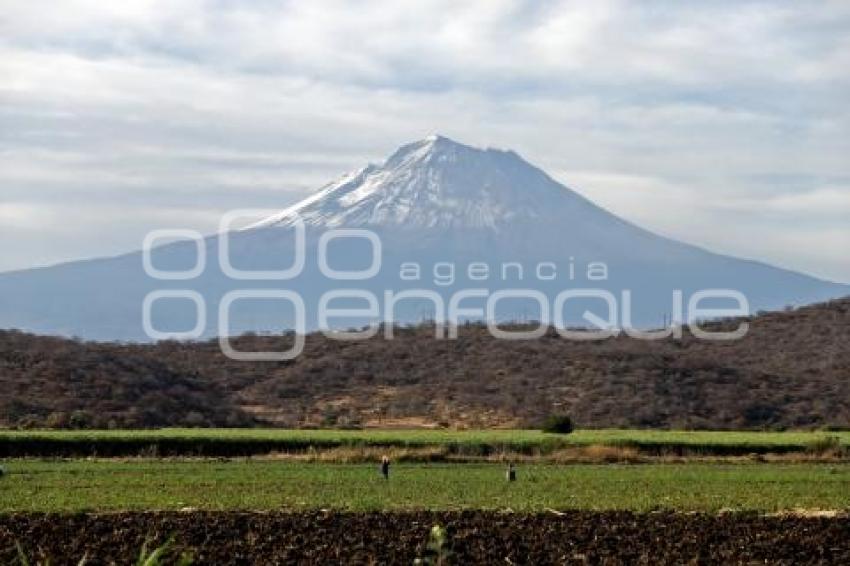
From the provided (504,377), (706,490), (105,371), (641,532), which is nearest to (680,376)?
(504,377)

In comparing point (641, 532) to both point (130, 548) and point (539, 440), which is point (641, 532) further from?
point (539, 440)

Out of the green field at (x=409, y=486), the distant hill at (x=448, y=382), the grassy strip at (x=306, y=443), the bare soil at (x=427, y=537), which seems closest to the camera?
the bare soil at (x=427, y=537)

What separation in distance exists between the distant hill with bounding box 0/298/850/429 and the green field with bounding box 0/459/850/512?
25.0 meters

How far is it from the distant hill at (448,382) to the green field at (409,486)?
81.9 ft

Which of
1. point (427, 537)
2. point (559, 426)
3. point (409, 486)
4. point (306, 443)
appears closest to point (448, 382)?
point (559, 426)

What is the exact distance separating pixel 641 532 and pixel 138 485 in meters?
15.3

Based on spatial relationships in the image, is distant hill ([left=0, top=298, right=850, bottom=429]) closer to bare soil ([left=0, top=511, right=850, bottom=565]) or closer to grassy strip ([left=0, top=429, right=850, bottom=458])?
grassy strip ([left=0, top=429, right=850, bottom=458])

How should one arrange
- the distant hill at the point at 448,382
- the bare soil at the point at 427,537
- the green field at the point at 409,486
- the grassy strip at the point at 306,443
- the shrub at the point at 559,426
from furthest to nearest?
the distant hill at the point at 448,382 → the shrub at the point at 559,426 → the grassy strip at the point at 306,443 → the green field at the point at 409,486 → the bare soil at the point at 427,537

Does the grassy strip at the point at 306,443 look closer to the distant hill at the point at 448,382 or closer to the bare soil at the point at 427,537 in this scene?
the distant hill at the point at 448,382

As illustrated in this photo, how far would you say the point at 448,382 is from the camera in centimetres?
10181

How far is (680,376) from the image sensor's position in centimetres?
9681

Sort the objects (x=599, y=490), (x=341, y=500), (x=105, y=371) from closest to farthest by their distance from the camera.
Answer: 1. (x=341, y=500)
2. (x=599, y=490)
3. (x=105, y=371)

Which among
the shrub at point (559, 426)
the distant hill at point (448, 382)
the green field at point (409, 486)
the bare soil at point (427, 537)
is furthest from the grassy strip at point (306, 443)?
the bare soil at point (427, 537)

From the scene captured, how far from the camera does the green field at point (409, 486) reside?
34322mm
